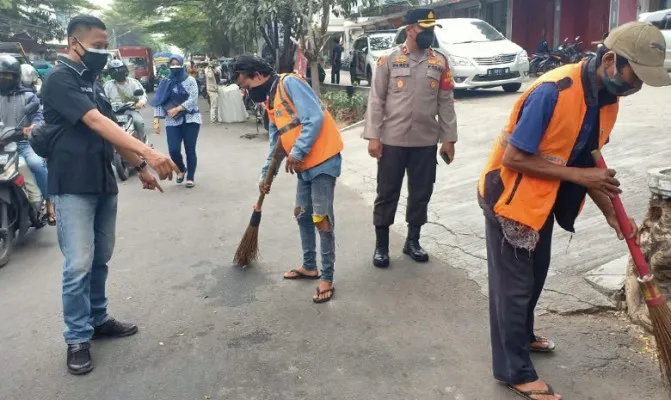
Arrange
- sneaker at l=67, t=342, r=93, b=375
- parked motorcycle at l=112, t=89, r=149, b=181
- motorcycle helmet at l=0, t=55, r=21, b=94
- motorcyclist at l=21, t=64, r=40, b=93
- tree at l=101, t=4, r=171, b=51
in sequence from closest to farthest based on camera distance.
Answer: sneaker at l=67, t=342, r=93, b=375
motorcycle helmet at l=0, t=55, r=21, b=94
motorcyclist at l=21, t=64, r=40, b=93
parked motorcycle at l=112, t=89, r=149, b=181
tree at l=101, t=4, r=171, b=51

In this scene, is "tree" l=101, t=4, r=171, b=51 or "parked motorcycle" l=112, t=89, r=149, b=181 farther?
"tree" l=101, t=4, r=171, b=51

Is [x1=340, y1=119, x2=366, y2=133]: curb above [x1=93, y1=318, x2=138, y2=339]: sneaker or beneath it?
above

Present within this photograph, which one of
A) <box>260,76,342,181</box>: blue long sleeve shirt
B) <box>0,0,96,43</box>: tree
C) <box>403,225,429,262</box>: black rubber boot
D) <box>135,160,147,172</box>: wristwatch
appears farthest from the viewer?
<box>0,0,96,43</box>: tree

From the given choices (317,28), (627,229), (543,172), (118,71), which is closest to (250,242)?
(543,172)

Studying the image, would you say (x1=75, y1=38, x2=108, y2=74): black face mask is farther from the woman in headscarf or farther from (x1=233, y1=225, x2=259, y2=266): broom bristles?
the woman in headscarf

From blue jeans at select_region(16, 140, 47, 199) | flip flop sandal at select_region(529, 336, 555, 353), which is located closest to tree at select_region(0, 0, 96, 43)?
blue jeans at select_region(16, 140, 47, 199)

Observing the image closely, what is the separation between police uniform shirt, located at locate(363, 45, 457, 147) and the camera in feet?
14.2

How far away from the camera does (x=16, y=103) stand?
18.7 ft

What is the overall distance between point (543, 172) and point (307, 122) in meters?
1.71

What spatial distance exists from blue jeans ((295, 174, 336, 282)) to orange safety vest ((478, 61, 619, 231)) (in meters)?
1.44

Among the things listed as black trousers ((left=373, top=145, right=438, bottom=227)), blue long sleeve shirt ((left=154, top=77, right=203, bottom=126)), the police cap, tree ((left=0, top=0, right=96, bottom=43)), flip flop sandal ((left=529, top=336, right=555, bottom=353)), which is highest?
tree ((left=0, top=0, right=96, bottom=43))

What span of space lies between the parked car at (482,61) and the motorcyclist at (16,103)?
27.6 feet

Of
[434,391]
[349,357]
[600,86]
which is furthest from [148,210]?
[600,86]

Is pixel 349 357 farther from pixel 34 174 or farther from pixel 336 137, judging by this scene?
pixel 34 174
